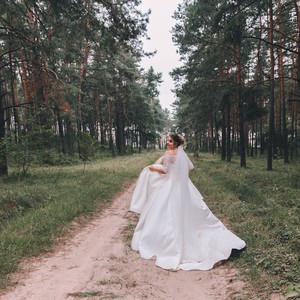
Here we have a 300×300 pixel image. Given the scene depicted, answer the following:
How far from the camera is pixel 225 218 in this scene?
838 centimetres

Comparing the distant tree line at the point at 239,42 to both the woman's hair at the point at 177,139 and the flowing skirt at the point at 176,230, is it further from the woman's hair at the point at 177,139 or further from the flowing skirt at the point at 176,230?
the flowing skirt at the point at 176,230

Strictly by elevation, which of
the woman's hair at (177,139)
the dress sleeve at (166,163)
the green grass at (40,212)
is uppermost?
the woman's hair at (177,139)

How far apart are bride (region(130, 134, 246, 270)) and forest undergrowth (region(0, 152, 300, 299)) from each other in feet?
1.52

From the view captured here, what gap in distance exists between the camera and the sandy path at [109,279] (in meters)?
4.21

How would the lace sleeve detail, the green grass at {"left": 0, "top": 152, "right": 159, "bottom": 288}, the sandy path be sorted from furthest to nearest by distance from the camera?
the lace sleeve detail < the green grass at {"left": 0, "top": 152, "right": 159, "bottom": 288} < the sandy path

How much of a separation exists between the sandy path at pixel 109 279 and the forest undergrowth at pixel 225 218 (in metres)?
0.37

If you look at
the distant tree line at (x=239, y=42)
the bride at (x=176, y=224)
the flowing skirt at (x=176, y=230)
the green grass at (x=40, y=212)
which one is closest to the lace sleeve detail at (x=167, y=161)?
the bride at (x=176, y=224)

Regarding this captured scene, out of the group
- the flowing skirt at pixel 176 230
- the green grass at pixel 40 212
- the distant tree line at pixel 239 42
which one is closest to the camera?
the flowing skirt at pixel 176 230

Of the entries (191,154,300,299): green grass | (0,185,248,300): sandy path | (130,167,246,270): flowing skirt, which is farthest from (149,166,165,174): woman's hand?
(191,154,300,299): green grass

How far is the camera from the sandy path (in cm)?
421

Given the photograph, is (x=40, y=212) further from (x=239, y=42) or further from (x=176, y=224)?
(x=239, y=42)

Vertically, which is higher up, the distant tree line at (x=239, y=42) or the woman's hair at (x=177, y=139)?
→ the distant tree line at (x=239, y=42)

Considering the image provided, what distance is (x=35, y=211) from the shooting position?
8500mm

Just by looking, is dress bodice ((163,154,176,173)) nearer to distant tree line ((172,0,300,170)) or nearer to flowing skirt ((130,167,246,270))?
flowing skirt ((130,167,246,270))
